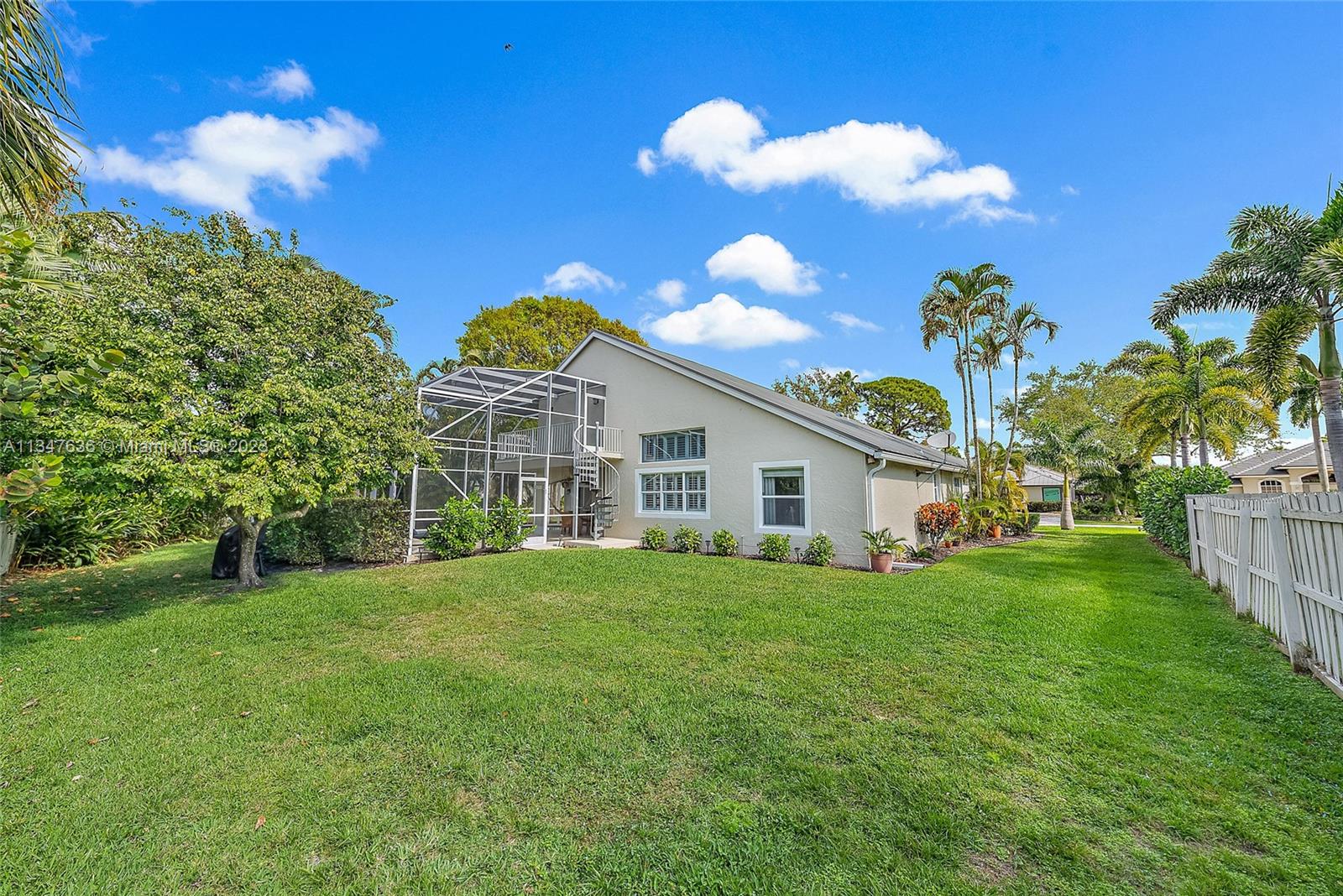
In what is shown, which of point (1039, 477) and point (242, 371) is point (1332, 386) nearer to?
point (242, 371)

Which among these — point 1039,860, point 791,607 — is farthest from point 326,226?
point 1039,860

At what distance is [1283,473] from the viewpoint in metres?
29.1

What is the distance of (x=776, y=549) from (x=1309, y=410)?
29.7 meters

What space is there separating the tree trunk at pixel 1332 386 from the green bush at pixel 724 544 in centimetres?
1271

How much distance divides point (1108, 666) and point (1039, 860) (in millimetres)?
3501

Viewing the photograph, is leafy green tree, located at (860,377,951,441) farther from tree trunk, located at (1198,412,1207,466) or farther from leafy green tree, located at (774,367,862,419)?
tree trunk, located at (1198,412,1207,466)

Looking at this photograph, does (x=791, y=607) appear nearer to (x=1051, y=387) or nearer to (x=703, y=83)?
(x=703, y=83)

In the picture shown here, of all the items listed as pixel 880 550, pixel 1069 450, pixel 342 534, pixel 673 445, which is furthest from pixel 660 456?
Result: pixel 1069 450

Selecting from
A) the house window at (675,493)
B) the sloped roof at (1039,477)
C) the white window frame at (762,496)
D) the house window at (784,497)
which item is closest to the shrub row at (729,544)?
the white window frame at (762,496)

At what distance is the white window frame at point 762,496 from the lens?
12.6m

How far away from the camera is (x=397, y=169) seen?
12.4m

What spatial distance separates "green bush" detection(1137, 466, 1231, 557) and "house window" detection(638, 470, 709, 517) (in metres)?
10.9

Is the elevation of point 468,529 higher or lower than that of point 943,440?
lower

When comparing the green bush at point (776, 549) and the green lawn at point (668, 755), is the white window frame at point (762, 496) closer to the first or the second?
the green bush at point (776, 549)
